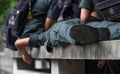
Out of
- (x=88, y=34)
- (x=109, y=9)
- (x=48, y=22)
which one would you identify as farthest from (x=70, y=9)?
(x=88, y=34)

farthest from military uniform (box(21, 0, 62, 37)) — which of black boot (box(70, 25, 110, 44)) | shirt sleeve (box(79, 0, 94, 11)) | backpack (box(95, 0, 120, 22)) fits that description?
black boot (box(70, 25, 110, 44))

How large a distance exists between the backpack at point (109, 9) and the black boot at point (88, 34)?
220 mm

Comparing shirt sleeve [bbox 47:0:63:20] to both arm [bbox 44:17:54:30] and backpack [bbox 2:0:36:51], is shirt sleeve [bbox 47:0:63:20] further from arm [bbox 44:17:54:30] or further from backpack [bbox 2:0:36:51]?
backpack [bbox 2:0:36:51]

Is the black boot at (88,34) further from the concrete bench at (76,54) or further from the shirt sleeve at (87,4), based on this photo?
the shirt sleeve at (87,4)

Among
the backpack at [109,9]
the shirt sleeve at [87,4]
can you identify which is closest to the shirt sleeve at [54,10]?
the shirt sleeve at [87,4]

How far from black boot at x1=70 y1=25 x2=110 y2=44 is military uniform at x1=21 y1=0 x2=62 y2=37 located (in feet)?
4.44

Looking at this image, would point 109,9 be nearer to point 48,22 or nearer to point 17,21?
point 48,22

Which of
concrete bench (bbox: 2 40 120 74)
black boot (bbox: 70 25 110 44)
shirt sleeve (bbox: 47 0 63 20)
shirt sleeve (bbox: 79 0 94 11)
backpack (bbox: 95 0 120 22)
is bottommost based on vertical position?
concrete bench (bbox: 2 40 120 74)

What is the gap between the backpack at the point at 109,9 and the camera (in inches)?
149

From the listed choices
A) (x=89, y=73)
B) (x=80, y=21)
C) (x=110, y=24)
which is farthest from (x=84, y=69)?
(x=110, y=24)

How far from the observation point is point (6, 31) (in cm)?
557

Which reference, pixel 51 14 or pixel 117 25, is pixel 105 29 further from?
pixel 51 14

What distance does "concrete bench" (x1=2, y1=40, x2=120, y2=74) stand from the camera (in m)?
3.59

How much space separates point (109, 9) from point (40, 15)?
1.52m
